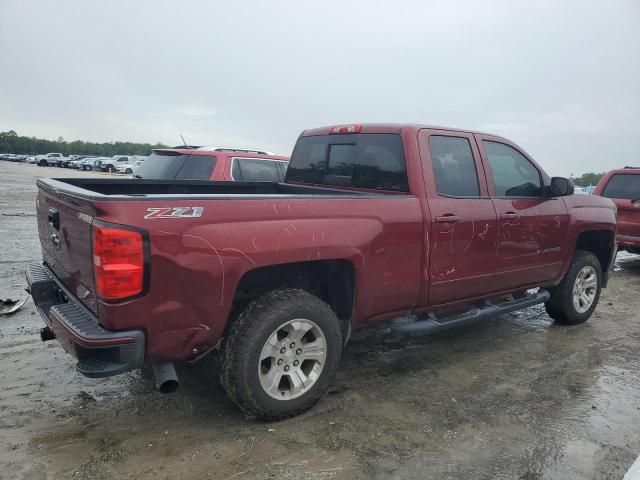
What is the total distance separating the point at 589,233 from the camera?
224 inches

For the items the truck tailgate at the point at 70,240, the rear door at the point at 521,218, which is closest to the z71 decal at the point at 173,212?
the truck tailgate at the point at 70,240

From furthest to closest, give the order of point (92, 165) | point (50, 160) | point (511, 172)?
point (50, 160) < point (92, 165) < point (511, 172)

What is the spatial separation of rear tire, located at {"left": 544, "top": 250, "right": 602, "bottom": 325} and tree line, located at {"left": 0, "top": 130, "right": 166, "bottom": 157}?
73.5 meters

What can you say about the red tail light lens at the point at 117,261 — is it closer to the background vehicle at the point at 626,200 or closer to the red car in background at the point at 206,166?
the red car in background at the point at 206,166

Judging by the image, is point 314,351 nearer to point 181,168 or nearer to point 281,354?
point 281,354

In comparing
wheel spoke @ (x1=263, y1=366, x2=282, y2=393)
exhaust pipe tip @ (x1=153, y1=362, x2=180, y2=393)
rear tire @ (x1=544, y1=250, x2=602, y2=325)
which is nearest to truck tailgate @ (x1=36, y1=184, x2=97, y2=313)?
exhaust pipe tip @ (x1=153, y1=362, x2=180, y2=393)

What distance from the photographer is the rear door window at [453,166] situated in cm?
408

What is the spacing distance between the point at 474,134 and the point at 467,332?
2.09 m

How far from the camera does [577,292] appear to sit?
558cm

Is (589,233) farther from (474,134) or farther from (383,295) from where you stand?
(383,295)

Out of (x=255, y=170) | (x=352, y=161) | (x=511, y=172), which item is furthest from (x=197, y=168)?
(x=511, y=172)

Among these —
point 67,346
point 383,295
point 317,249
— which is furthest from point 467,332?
point 67,346

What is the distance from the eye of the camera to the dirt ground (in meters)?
2.81

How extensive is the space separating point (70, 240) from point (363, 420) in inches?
84.6
